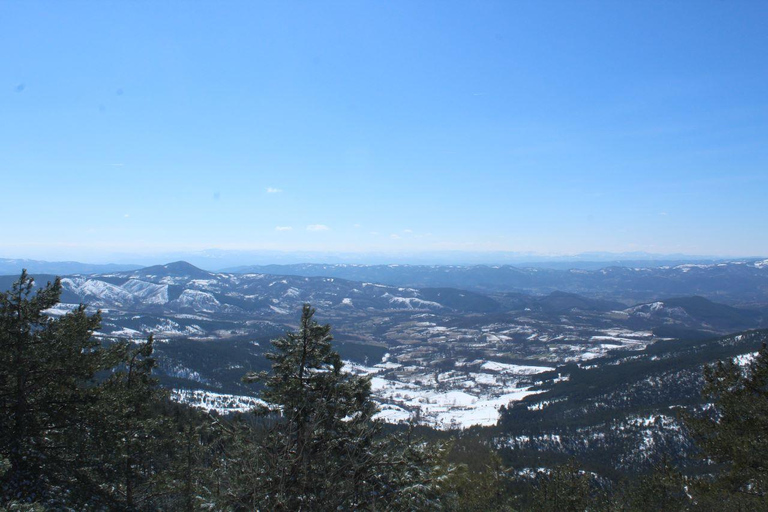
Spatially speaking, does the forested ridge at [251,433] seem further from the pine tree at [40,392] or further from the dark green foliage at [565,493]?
the dark green foliage at [565,493]

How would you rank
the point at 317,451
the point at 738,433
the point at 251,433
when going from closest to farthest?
the point at 317,451 → the point at 251,433 → the point at 738,433

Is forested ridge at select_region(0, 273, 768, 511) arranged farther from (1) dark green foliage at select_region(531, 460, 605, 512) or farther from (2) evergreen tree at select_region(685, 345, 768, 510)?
(1) dark green foliage at select_region(531, 460, 605, 512)

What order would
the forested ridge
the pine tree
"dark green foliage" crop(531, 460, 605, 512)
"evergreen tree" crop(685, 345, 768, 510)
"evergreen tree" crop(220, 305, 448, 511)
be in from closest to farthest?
1. "evergreen tree" crop(220, 305, 448, 511)
2. the forested ridge
3. the pine tree
4. "evergreen tree" crop(685, 345, 768, 510)
5. "dark green foliage" crop(531, 460, 605, 512)

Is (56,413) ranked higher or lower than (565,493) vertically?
higher

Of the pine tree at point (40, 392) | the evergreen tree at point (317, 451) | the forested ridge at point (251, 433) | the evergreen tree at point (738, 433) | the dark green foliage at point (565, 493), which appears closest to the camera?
the evergreen tree at point (317, 451)

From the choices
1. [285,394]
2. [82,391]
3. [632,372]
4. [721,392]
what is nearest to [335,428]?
[285,394]

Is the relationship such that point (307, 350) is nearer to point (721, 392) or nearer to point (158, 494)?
point (158, 494)

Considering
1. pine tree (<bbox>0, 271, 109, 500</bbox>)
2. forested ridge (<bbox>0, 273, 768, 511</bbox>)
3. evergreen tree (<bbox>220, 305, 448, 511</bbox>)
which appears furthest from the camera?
pine tree (<bbox>0, 271, 109, 500</bbox>)

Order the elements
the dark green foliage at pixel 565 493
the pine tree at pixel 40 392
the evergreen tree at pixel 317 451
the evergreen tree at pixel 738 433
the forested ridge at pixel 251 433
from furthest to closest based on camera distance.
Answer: the dark green foliage at pixel 565 493 < the evergreen tree at pixel 738 433 < the pine tree at pixel 40 392 < the forested ridge at pixel 251 433 < the evergreen tree at pixel 317 451

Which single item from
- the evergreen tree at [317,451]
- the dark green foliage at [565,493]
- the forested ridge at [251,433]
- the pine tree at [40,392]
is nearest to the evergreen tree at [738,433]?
the forested ridge at [251,433]

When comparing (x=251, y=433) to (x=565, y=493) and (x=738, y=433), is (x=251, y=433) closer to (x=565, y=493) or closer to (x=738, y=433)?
(x=738, y=433)

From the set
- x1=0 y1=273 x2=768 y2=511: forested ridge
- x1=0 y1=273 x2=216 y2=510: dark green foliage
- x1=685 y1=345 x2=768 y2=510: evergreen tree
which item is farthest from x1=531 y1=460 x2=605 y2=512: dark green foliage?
x1=0 y1=273 x2=216 y2=510: dark green foliage

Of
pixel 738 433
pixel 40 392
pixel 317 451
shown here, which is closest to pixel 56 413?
pixel 40 392

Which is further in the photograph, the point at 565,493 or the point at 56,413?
the point at 565,493
